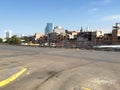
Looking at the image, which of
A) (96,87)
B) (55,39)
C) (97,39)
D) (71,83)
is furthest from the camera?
(55,39)

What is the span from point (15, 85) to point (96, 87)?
318cm

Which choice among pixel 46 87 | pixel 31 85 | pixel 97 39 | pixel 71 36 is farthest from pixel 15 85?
pixel 71 36

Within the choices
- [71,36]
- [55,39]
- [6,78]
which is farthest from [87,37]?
[6,78]

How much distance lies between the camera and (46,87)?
9453mm

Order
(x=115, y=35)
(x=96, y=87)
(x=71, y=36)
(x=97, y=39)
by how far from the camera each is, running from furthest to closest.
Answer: (x=71, y=36) → (x=97, y=39) → (x=115, y=35) → (x=96, y=87)

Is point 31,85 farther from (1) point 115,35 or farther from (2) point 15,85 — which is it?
(1) point 115,35

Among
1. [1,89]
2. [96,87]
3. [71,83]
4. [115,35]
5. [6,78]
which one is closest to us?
[1,89]

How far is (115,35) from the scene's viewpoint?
337ft

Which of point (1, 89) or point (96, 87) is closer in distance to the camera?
point (1, 89)

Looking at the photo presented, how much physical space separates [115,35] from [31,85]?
9615 centimetres

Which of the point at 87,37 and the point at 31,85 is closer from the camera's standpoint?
the point at 31,85

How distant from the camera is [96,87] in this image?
9.65 m

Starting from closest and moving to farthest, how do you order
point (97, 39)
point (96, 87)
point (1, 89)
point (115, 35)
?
point (1, 89), point (96, 87), point (115, 35), point (97, 39)

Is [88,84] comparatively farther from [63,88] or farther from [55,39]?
[55,39]
